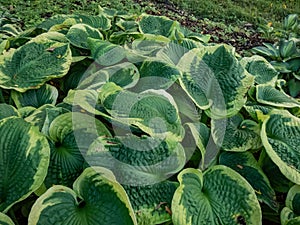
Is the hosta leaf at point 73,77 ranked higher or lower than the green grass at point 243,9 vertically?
higher

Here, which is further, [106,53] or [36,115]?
[106,53]

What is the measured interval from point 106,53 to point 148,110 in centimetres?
31

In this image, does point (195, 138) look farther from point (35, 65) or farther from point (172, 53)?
point (35, 65)

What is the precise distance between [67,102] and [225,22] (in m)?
3.84

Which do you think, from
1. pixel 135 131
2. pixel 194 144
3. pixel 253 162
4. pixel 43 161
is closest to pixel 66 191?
pixel 43 161

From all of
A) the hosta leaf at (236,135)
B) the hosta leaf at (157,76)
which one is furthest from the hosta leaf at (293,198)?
the hosta leaf at (157,76)

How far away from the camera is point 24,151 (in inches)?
31.1

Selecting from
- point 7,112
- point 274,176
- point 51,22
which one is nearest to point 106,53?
point 7,112

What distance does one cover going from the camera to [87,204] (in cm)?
76

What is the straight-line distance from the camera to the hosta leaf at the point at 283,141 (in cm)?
87

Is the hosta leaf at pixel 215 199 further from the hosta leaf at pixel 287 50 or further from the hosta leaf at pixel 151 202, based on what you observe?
the hosta leaf at pixel 287 50

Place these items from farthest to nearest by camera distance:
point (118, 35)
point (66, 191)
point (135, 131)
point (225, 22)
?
1. point (225, 22)
2. point (118, 35)
3. point (135, 131)
4. point (66, 191)

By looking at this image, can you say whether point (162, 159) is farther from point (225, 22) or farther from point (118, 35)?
point (225, 22)

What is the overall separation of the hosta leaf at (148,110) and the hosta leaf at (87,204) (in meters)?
0.13
